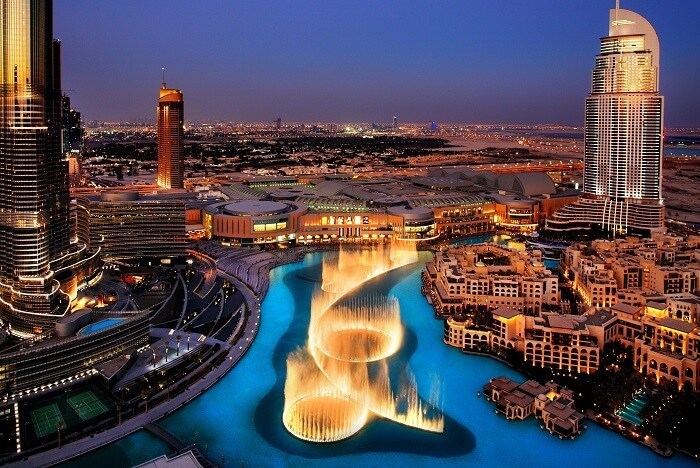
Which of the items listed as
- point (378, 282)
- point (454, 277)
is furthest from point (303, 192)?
point (454, 277)

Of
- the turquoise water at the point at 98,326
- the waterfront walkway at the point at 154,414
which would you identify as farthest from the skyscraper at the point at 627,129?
the turquoise water at the point at 98,326

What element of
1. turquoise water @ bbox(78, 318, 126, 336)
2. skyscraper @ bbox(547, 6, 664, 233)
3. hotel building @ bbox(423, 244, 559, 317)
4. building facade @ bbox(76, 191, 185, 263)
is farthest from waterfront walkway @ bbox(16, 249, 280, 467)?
skyscraper @ bbox(547, 6, 664, 233)

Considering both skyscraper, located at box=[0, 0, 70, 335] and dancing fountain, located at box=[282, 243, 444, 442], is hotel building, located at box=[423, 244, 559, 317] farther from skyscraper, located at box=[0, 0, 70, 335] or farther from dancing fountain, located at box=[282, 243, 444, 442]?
skyscraper, located at box=[0, 0, 70, 335]

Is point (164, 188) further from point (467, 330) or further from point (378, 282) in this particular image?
point (467, 330)

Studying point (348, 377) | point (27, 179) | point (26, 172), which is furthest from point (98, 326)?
point (26, 172)

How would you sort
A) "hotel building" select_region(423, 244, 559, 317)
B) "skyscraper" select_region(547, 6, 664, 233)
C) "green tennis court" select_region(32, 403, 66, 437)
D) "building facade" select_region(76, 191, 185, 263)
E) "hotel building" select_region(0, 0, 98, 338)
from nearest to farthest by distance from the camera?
"green tennis court" select_region(32, 403, 66, 437) < "hotel building" select_region(0, 0, 98, 338) < "hotel building" select_region(423, 244, 559, 317) < "building facade" select_region(76, 191, 185, 263) < "skyscraper" select_region(547, 6, 664, 233)
